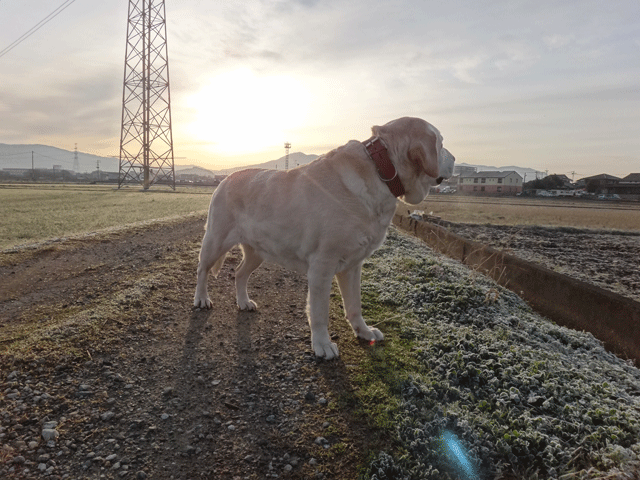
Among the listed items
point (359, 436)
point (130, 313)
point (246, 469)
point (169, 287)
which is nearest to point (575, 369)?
point (359, 436)

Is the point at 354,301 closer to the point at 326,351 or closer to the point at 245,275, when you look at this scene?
the point at 326,351

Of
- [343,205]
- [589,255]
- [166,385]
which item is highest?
[343,205]

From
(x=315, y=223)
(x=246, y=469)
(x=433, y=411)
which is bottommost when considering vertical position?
(x=246, y=469)

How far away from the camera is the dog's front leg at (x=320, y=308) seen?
337 cm

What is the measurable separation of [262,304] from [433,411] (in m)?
2.94

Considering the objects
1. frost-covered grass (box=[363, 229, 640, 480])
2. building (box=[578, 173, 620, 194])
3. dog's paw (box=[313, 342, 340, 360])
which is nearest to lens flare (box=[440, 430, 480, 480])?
frost-covered grass (box=[363, 229, 640, 480])

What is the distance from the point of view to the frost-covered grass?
2.04m

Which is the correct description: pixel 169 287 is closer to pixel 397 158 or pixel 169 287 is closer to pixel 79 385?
pixel 79 385

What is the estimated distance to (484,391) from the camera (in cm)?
266

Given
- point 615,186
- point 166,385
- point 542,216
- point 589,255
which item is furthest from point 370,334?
point 615,186

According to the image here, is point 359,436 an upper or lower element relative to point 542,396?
lower

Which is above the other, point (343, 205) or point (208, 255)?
point (343, 205)

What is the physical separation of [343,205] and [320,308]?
0.99 metres

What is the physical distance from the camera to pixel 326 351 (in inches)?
132
